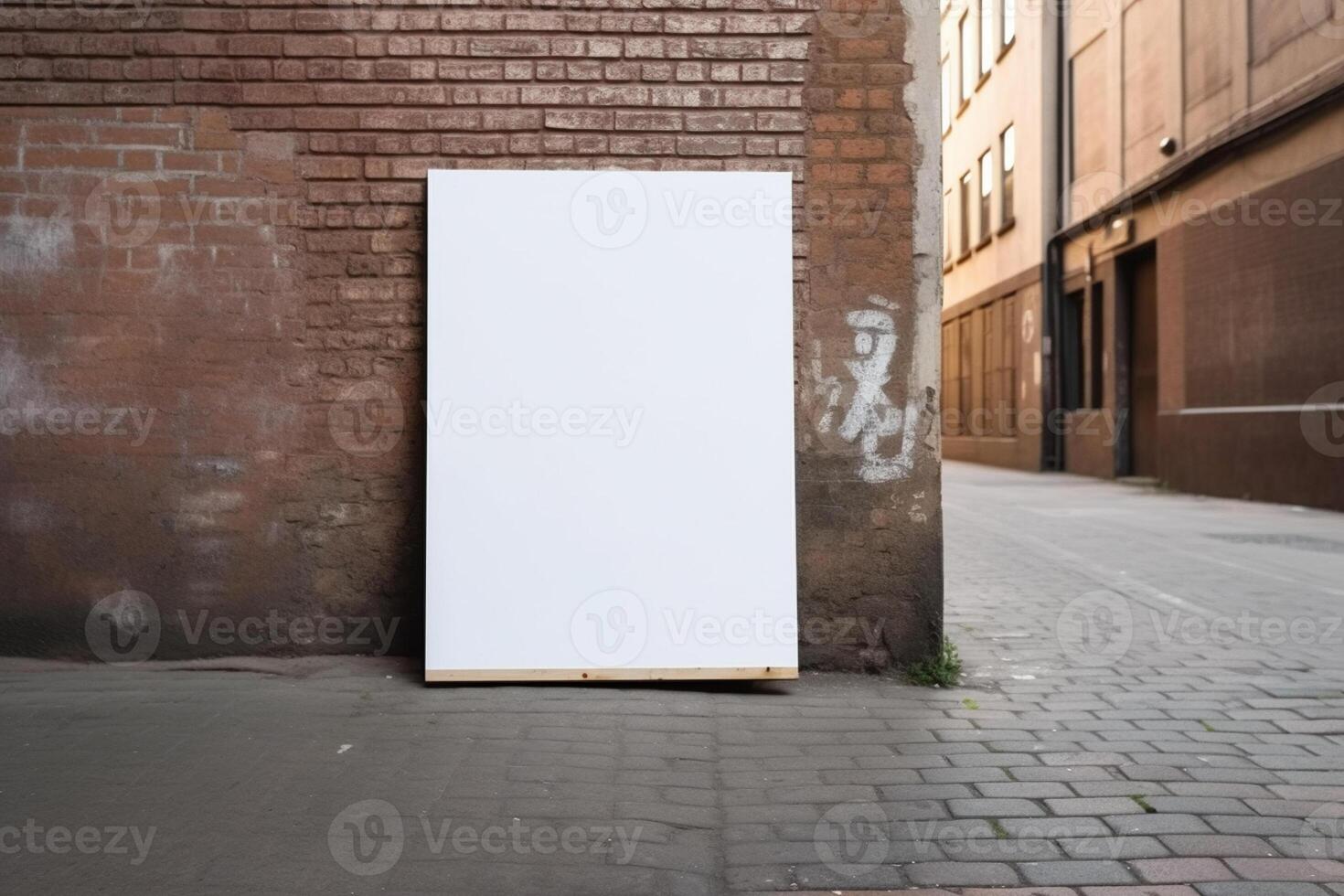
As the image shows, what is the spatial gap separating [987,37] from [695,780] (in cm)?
2837

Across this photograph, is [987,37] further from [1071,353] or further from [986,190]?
[1071,353]

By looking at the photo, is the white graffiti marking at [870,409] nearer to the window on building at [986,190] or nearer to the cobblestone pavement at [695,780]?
the cobblestone pavement at [695,780]

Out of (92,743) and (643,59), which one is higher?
(643,59)

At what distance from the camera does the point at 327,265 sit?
5.73 meters

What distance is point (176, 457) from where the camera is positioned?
5.75 meters

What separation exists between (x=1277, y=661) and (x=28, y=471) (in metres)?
6.37

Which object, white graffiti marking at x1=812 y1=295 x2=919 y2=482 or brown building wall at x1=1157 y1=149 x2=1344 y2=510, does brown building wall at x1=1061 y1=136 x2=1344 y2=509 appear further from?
white graffiti marking at x1=812 y1=295 x2=919 y2=482

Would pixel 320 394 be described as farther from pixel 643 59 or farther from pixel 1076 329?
pixel 1076 329

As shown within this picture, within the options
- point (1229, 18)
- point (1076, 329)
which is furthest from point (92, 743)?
point (1076, 329)

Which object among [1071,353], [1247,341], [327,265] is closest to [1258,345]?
[1247,341]

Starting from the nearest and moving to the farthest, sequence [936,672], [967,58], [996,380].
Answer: [936,672] → [996,380] → [967,58]

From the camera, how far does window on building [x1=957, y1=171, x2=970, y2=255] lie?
1254 inches

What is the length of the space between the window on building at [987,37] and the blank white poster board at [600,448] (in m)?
25.3

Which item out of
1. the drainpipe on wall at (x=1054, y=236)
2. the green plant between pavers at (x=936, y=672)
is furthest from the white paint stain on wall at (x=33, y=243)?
the drainpipe on wall at (x=1054, y=236)
